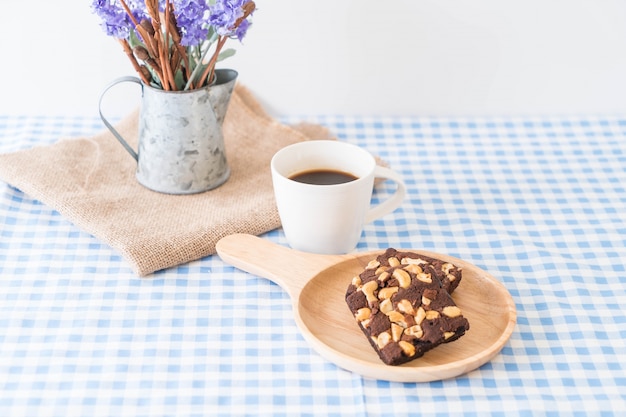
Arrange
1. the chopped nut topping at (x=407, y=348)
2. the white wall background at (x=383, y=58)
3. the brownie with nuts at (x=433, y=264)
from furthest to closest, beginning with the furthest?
the white wall background at (x=383, y=58), the brownie with nuts at (x=433, y=264), the chopped nut topping at (x=407, y=348)

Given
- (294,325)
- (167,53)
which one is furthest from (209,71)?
(294,325)

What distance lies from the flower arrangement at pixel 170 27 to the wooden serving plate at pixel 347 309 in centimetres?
27

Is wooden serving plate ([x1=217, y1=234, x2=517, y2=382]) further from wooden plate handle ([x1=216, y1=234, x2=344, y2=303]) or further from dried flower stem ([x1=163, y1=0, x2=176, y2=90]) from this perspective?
dried flower stem ([x1=163, y1=0, x2=176, y2=90])

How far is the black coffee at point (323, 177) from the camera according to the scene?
113 centimetres

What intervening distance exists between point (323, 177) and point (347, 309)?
0.74 feet

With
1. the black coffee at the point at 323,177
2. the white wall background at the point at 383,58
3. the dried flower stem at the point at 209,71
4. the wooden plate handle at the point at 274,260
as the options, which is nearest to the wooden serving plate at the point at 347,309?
the wooden plate handle at the point at 274,260

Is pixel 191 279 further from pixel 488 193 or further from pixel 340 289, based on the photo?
pixel 488 193

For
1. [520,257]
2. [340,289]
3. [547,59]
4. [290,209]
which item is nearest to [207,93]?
[290,209]

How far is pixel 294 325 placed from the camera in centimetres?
99

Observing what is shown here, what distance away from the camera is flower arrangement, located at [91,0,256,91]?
1.07 m

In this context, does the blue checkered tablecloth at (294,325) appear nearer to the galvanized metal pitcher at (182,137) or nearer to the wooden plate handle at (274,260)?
the wooden plate handle at (274,260)

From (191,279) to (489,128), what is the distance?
71cm

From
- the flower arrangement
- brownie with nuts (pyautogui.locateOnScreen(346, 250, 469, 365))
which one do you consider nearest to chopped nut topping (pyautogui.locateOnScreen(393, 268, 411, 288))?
brownie with nuts (pyautogui.locateOnScreen(346, 250, 469, 365))

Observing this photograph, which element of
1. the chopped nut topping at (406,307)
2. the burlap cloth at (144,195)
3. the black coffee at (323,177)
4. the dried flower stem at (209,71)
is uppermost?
the dried flower stem at (209,71)
